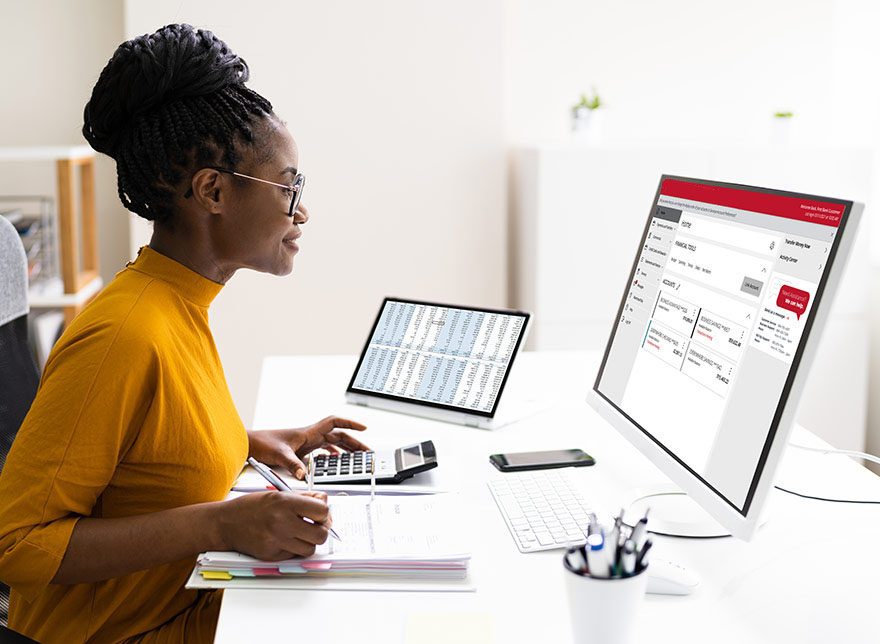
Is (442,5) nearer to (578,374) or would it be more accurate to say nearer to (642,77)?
(642,77)

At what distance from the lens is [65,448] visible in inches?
40.0

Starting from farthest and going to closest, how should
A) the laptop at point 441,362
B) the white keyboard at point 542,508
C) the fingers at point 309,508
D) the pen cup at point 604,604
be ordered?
the laptop at point 441,362
the white keyboard at point 542,508
the fingers at point 309,508
the pen cup at point 604,604

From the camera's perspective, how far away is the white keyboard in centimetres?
113

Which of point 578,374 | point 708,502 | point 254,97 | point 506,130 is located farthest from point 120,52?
point 506,130

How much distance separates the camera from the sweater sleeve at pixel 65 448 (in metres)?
1.00

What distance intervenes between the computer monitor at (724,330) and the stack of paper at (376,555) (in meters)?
0.31

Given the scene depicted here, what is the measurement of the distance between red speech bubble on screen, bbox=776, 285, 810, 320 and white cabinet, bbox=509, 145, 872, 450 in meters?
2.01

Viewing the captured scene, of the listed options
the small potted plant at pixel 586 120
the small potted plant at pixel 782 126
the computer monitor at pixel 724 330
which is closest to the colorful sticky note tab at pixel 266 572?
the computer monitor at pixel 724 330

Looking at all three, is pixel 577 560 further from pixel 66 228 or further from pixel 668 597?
pixel 66 228

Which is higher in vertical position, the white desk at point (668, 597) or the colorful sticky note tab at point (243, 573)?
the white desk at point (668, 597)

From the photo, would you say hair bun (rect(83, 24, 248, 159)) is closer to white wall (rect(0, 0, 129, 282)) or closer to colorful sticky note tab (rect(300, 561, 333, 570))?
colorful sticky note tab (rect(300, 561, 333, 570))

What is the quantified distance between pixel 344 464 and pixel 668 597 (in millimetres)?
561

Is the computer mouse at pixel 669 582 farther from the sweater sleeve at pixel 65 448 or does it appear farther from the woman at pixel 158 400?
the sweater sleeve at pixel 65 448

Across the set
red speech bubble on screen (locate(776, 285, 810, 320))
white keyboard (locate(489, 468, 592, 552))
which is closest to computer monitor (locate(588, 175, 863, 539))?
red speech bubble on screen (locate(776, 285, 810, 320))
